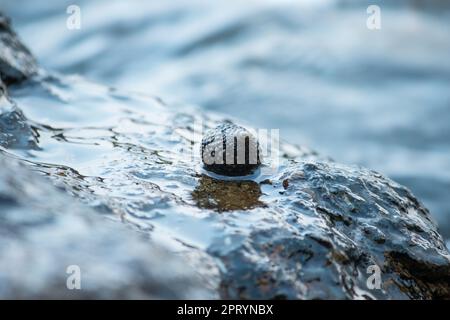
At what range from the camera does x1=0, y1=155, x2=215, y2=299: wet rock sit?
2158 mm

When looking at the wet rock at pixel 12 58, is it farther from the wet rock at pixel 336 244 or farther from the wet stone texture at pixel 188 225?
the wet rock at pixel 336 244

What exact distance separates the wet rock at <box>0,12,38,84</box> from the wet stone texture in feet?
3.37

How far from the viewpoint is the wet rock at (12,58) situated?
15.9 feet

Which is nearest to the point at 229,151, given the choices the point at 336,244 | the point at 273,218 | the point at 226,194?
the point at 226,194

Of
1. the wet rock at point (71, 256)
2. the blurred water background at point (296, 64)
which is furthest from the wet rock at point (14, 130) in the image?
the blurred water background at point (296, 64)

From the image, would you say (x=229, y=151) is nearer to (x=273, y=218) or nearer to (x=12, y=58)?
(x=273, y=218)

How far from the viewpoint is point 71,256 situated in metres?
2.28

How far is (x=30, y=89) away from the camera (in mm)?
4789

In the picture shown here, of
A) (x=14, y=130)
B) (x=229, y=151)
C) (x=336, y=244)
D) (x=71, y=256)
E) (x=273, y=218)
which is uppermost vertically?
(x=14, y=130)

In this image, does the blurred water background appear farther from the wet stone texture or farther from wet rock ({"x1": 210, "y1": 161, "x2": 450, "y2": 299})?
the wet stone texture

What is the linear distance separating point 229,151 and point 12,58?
2462 millimetres

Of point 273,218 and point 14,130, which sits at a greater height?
point 14,130
